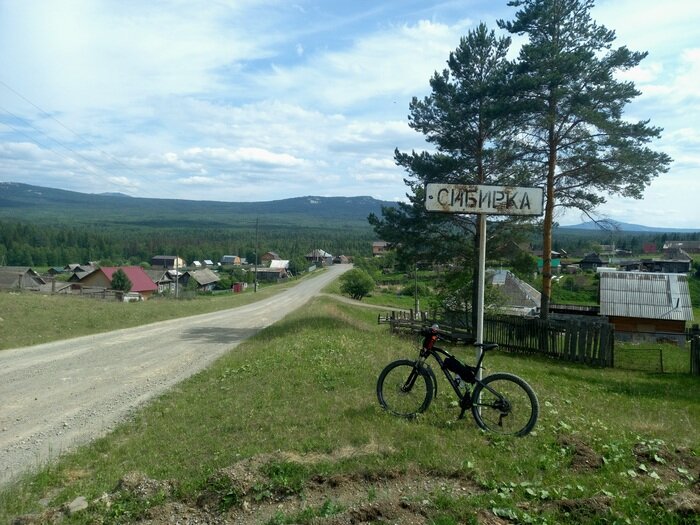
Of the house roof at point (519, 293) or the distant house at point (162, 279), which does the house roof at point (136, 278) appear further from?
the house roof at point (519, 293)

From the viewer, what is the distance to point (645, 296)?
38.5 meters

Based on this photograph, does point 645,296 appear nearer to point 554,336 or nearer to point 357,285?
point 554,336

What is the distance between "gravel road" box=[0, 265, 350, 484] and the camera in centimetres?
783

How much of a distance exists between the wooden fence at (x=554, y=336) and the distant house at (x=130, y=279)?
48.7 m

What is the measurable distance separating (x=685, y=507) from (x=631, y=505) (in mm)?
371

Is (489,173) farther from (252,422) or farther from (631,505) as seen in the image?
(631,505)

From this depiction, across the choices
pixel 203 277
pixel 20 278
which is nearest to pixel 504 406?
pixel 20 278

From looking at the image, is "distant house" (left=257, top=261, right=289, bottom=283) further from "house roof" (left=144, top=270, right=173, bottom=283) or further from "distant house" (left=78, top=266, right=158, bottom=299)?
"distant house" (left=78, top=266, right=158, bottom=299)

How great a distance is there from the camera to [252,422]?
6.99 m

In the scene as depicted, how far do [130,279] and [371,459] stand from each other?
63.5 m

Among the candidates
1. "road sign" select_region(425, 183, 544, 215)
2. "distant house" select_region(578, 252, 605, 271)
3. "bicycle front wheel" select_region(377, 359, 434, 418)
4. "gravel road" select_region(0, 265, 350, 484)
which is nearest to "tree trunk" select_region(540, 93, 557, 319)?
"gravel road" select_region(0, 265, 350, 484)

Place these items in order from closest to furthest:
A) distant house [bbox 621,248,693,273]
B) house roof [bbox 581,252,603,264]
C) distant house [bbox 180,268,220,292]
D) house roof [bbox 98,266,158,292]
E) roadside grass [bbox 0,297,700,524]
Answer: roadside grass [bbox 0,297,700,524], house roof [bbox 98,266,158,292], distant house [bbox 621,248,693,273], distant house [bbox 180,268,220,292], house roof [bbox 581,252,603,264]

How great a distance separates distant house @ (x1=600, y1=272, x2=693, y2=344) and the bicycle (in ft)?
118

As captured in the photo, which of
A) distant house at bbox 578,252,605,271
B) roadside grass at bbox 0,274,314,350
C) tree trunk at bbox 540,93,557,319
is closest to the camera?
roadside grass at bbox 0,274,314,350
